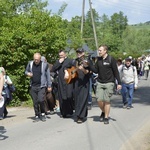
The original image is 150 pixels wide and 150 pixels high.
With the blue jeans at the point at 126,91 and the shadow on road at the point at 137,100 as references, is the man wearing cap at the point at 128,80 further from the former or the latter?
the shadow on road at the point at 137,100

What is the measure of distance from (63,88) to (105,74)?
1.65 m

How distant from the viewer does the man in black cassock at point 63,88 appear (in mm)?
10430

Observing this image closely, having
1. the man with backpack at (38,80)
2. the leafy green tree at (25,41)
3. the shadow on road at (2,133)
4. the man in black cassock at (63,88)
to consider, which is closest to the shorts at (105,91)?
the man in black cassock at (63,88)

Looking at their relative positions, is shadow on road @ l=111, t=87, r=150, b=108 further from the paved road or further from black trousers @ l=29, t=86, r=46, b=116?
black trousers @ l=29, t=86, r=46, b=116

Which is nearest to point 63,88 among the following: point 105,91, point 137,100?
point 105,91

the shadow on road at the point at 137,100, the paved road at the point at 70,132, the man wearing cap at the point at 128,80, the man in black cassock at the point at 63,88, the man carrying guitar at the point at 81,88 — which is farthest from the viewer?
the shadow on road at the point at 137,100

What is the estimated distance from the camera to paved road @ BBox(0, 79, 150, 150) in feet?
24.4

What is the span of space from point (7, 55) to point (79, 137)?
6.86 m

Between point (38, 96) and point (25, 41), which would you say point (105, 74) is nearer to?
point (38, 96)

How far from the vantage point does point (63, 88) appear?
414 inches

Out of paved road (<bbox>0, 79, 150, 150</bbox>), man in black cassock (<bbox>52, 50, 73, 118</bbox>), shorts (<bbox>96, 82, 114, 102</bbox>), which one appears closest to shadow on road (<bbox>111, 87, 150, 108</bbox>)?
paved road (<bbox>0, 79, 150, 150</bbox>)

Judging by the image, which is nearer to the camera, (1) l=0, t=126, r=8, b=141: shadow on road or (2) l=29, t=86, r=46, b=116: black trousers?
(1) l=0, t=126, r=8, b=141: shadow on road

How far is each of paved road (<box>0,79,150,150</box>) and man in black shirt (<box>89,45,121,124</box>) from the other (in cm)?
67

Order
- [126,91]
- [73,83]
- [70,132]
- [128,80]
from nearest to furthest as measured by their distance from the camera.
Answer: [70,132], [73,83], [128,80], [126,91]
